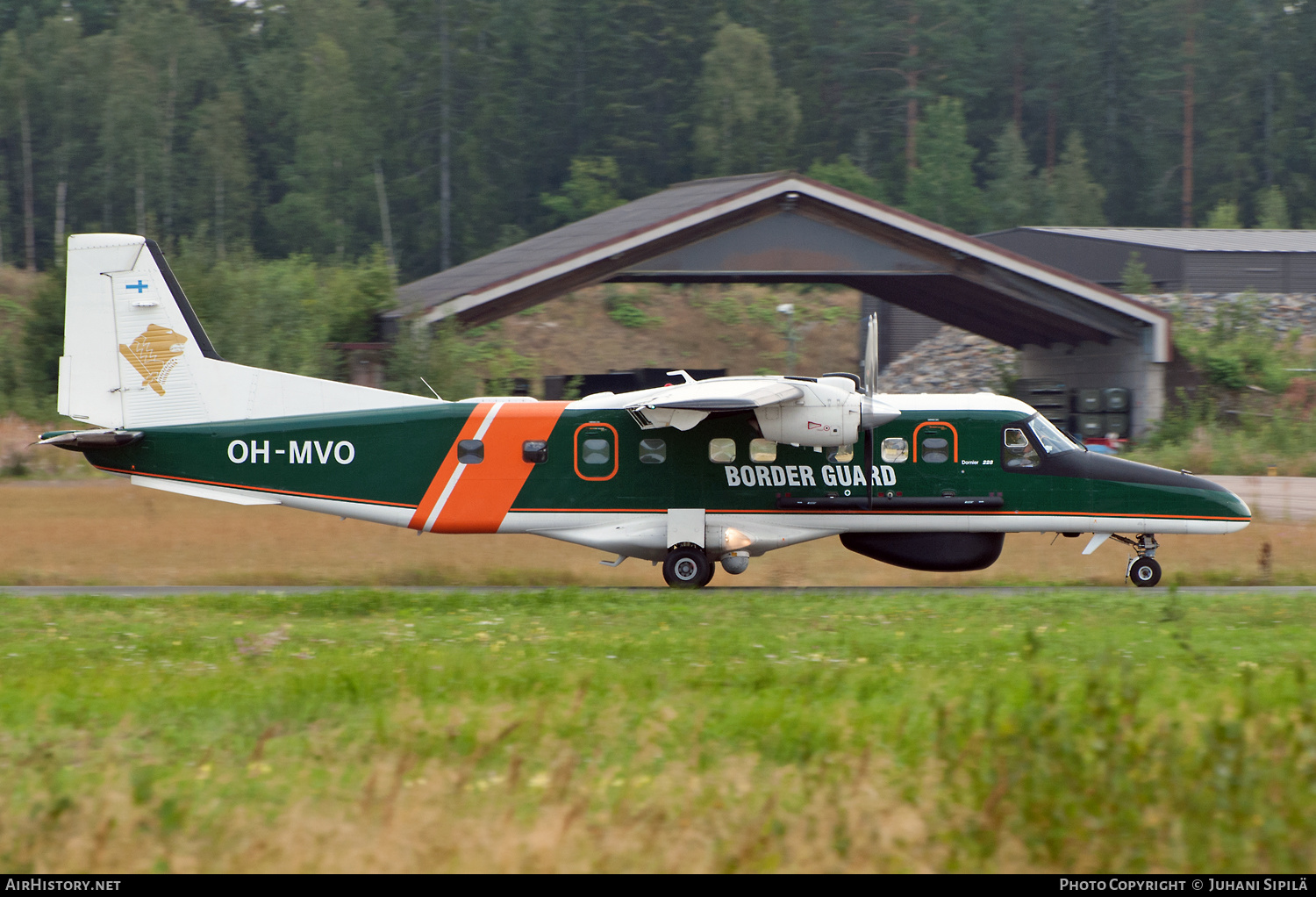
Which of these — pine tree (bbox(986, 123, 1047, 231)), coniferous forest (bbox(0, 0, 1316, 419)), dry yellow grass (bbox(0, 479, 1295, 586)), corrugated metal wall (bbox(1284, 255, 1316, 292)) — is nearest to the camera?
dry yellow grass (bbox(0, 479, 1295, 586))

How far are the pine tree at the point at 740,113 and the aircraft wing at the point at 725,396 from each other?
63208 millimetres

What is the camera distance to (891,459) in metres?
19.1

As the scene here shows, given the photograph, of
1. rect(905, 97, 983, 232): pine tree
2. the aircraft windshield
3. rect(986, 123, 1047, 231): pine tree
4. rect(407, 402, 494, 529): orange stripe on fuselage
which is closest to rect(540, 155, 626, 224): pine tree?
rect(905, 97, 983, 232): pine tree

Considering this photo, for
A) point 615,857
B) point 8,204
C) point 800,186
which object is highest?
point 8,204

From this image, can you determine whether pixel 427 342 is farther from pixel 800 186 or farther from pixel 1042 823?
pixel 1042 823

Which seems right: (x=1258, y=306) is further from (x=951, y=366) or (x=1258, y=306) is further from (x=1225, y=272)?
(x=951, y=366)

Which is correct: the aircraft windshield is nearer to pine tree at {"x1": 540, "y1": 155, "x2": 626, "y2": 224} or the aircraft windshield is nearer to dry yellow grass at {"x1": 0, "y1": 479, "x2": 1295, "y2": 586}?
dry yellow grass at {"x1": 0, "y1": 479, "x2": 1295, "y2": 586}

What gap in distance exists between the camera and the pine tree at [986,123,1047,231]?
8625cm

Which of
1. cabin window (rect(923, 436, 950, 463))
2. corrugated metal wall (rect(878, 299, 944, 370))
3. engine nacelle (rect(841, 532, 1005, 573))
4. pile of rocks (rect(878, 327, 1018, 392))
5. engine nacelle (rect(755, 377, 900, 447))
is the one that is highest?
corrugated metal wall (rect(878, 299, 944, 370))

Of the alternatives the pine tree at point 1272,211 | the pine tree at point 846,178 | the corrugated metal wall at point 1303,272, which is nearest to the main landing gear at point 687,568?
the corrugated metal wall at point 1303,272

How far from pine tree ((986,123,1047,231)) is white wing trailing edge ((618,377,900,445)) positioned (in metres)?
70.3

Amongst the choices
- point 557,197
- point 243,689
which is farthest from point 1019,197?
point 243,689

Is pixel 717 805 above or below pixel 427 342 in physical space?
below

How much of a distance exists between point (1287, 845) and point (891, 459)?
12.2 meters
